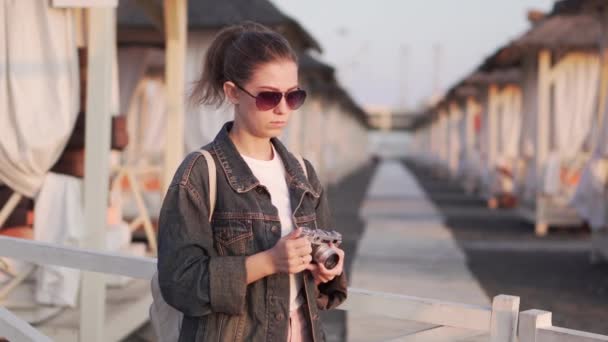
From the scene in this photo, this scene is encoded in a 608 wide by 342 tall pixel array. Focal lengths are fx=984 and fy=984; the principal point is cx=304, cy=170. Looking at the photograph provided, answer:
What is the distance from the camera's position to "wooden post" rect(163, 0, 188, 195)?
293 inches

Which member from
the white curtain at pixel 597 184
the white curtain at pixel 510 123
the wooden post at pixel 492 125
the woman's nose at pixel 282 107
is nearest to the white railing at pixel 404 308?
the woman's nose at pixel 282 107

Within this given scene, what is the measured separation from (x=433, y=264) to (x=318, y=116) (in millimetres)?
16212

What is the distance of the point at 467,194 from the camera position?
24.3 metres

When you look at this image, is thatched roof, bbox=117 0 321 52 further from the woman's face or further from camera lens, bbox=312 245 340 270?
camera lens, bbox=312 245 340 270

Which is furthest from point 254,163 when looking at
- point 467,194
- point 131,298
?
point 467,194

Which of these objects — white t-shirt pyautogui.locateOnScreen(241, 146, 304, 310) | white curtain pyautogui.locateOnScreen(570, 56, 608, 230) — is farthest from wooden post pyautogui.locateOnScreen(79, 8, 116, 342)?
white curtain pyautogui.locateOnScreen(570, 56, 608, 230)

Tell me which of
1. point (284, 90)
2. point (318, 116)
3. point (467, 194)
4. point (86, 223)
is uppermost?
point (284, 90)

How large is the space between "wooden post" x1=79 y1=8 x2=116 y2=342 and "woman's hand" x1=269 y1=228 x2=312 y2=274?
3.07m

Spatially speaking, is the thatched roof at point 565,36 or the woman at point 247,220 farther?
the thatched roof at point 565,36

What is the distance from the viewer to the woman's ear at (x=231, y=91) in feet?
7.56

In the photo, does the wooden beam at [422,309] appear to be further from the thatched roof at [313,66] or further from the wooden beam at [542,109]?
the thatched roof at [313,66]

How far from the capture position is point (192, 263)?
2.13 meters

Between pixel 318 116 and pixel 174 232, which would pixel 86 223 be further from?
pixel 318 116

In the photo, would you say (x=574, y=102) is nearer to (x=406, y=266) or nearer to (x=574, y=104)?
(x=574, y=104)
